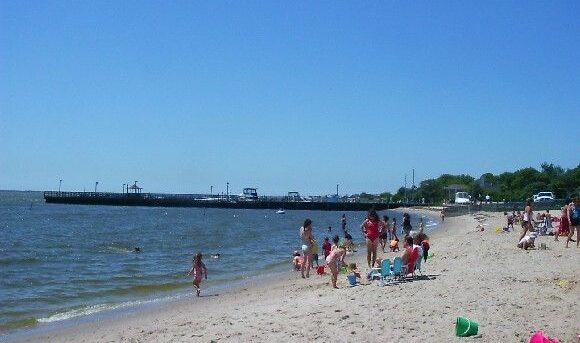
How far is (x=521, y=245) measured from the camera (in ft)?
60.8

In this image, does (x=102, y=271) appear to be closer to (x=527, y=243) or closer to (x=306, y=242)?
(x=306, y=242)

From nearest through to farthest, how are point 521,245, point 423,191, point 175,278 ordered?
1. point 521,245
2. point 175,278
3. point 423,191

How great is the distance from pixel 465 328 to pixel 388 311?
1995mm

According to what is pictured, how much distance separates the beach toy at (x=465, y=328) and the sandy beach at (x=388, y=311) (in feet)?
0.29

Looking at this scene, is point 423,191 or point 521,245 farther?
point 423,191

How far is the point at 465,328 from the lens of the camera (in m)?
8.00

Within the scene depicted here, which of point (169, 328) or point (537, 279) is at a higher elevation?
point (537, 279)

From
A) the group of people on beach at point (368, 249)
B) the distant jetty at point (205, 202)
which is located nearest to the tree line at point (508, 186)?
the distant jetty at point (205, 202)

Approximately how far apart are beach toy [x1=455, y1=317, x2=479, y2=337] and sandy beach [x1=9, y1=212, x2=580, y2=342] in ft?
0.29

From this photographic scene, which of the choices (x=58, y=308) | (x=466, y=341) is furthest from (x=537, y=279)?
(x=58, y=308)

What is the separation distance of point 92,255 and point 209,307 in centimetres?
1579

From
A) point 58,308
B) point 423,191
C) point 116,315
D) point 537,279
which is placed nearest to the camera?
point 537,279

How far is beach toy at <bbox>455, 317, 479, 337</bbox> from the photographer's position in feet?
26.2

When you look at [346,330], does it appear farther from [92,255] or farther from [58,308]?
[92,255]
